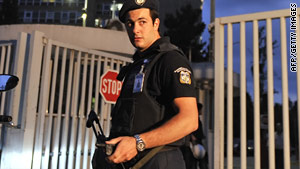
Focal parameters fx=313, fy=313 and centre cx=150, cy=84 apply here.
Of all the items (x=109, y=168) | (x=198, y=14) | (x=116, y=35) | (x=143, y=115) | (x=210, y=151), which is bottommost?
(x=210, y=151)

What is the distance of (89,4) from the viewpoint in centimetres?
3694

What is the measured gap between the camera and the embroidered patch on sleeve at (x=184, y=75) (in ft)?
3.84

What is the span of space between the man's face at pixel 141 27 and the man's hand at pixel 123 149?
48cm

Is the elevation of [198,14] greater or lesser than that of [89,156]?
greater

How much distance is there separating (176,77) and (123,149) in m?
0.34

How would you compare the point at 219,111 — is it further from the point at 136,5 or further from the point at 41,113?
the point at 41,113

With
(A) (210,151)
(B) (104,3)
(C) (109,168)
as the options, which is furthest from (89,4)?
(C) (109,168)

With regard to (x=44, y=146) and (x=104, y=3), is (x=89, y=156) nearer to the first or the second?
(x=44, y=146)

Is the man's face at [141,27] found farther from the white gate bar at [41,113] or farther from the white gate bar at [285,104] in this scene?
the white gate bar at [41,113]

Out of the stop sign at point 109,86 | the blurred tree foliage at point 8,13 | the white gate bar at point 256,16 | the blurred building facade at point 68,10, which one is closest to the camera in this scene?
the white gate bar at point 256,16

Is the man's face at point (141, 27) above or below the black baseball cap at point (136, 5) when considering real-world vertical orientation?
below

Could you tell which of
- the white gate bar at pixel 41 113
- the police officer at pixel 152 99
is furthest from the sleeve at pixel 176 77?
the white gate bar at pixel 41 113

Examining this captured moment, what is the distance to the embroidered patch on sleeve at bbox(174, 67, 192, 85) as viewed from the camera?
117 centimetres

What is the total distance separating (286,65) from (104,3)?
36.9 m
